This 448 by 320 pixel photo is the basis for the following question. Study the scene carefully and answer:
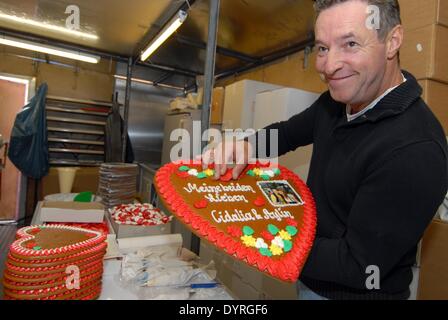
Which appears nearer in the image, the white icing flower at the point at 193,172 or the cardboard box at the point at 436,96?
the white icing flower at the point at 193,172

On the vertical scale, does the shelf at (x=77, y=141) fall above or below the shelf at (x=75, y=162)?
above

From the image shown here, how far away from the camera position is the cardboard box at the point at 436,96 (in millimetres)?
A: 1618

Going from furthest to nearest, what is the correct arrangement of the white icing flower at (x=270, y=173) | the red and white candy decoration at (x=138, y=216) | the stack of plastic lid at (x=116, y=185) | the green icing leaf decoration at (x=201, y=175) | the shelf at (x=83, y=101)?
the shelf at (x=83, y=101) → the stack of plastic lid at (x=116, y=185) → the red and white candy decoration at (x=138, y=216) → the white icing flower at (x=270, y=173) → the green icing leaf decoration at (x=201, y=175)

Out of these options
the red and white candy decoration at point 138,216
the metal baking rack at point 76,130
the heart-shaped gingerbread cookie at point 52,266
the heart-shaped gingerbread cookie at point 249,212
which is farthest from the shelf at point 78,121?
the heart-shaped gingerbread cookie at point 249,212

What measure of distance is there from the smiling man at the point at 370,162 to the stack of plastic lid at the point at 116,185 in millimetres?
1762

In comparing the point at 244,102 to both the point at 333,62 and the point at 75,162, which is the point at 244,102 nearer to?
the point at 333,62

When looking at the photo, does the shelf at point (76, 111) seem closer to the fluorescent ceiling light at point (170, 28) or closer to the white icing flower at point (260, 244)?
the fluorescent ceiling light at point (170, 28)

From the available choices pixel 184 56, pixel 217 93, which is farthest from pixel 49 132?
pixel 217 93

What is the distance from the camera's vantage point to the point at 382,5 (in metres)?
0.80

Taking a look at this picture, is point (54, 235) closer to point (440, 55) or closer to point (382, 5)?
point (382, 5)

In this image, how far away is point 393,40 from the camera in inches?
32.6

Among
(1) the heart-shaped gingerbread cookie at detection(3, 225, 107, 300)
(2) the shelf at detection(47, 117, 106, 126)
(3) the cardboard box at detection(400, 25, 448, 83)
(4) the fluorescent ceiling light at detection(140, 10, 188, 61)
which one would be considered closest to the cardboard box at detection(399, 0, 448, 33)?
(3) the cardboard box at detection(400, 25, 448, 83)

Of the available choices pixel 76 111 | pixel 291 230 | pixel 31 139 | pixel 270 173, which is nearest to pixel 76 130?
pixel 76 111

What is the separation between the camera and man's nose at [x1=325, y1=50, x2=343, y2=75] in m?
0.82
